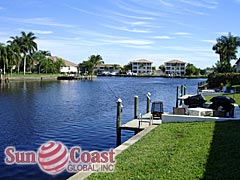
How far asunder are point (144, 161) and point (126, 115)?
17.5 meters

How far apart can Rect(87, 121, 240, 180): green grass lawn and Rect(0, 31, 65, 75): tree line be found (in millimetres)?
83357

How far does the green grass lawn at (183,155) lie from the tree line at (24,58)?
8336 centimetres

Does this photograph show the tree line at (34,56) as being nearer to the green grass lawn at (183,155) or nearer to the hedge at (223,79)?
the hedge at (223,79)

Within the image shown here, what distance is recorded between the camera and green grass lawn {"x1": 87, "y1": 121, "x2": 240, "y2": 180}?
8.22 m

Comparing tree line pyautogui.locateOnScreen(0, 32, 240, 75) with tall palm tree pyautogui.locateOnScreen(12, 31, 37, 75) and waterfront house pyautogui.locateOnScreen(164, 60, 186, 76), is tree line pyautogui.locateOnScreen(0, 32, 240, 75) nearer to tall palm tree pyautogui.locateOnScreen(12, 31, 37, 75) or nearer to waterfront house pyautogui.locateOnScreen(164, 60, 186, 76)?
tall palm tree pyautogui.locateOnScreen(12, 31, 37, 75)

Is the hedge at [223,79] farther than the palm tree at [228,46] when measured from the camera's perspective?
No

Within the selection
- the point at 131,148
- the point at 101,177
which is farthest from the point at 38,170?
the point at 101,177

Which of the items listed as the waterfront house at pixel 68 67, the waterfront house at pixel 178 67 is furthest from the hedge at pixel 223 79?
the waterfront house at pixel 178 67

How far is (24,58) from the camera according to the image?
108250mm

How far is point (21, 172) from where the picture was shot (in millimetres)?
11977

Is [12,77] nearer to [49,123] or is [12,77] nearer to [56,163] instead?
[49,123]

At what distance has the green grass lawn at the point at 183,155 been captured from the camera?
8219 millimetres

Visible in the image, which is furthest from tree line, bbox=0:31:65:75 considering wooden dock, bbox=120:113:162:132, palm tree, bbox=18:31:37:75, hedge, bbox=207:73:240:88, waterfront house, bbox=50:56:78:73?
wooden dock, bbox=120:113:162:132

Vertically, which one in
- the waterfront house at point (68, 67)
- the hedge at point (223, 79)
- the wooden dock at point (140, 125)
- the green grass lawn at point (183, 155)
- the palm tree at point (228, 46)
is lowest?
the wooden dock at point (140, 125)
